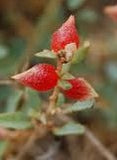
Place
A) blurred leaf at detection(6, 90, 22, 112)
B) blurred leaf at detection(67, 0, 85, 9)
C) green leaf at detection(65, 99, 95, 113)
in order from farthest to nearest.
→ blurred leaf at detection(67, 0, 85, 9) < blurred leaf at detection(6, 90, 22, 112) < green leaf at detection(65, 99, 95, 113)

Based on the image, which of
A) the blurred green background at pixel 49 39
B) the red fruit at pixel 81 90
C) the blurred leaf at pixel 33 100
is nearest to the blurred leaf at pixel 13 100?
the blurred green background at pixel 49 39

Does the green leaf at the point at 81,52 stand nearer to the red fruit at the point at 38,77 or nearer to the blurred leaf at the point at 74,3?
the red fruit at the point at 38,77

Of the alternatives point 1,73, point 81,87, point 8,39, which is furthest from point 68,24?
point 8,39

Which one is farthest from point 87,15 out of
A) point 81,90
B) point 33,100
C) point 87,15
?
point 81,90

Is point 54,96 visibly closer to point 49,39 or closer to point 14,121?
point 14,121

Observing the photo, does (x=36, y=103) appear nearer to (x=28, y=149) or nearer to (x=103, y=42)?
(x=28, y=149)

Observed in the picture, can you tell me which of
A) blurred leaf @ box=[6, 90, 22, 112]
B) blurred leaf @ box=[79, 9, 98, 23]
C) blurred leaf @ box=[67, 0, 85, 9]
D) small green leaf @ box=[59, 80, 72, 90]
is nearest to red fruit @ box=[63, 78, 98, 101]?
small green leaf @ box=[59, 80, 72, 90]

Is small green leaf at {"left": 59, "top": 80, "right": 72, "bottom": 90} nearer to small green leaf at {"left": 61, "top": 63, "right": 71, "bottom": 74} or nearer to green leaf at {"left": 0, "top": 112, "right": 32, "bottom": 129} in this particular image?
small green leaf at {"left": 61, "top": 63, "right": 71, "bottom": 74}
